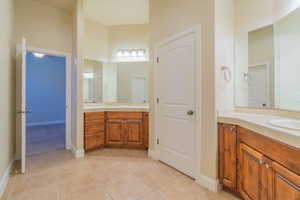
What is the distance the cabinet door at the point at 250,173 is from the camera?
4.45 ft

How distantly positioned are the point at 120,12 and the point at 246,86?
2.88m

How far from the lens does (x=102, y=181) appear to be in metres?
2.14

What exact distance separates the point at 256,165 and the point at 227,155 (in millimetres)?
442

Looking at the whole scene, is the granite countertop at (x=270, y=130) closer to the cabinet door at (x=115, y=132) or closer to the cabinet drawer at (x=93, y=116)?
the cabinet door at (x=115, y=132)

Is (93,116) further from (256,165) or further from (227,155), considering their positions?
(256,165)

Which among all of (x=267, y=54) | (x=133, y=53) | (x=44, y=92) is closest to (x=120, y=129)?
(x=133, y=53)

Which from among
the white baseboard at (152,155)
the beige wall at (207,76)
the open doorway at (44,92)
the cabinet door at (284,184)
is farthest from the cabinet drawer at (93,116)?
the open doorway at (44,92)

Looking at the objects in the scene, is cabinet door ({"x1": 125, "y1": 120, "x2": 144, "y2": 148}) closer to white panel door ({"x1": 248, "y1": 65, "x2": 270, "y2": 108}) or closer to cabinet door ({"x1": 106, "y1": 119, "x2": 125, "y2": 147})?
cabinet door ({"x1": 106, "y1": 119, "x2": 125, "y2": 147})

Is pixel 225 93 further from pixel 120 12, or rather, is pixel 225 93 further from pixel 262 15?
pixel 120 12

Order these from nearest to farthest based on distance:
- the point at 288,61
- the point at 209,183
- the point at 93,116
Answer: the point at 288,61 → the point at 209,183 → the point at 93,116

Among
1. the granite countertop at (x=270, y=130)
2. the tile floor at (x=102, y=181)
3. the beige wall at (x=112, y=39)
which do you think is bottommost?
the tile floor at (x=102, y=181)

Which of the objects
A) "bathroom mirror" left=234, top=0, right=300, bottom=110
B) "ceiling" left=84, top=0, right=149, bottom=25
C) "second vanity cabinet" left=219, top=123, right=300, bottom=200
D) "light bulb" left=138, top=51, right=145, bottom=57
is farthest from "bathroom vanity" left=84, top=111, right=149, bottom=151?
"ceiling" left=84, top=0, right=149, bottom=25

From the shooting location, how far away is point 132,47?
3.93 m

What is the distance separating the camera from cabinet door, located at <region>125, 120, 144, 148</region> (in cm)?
332
